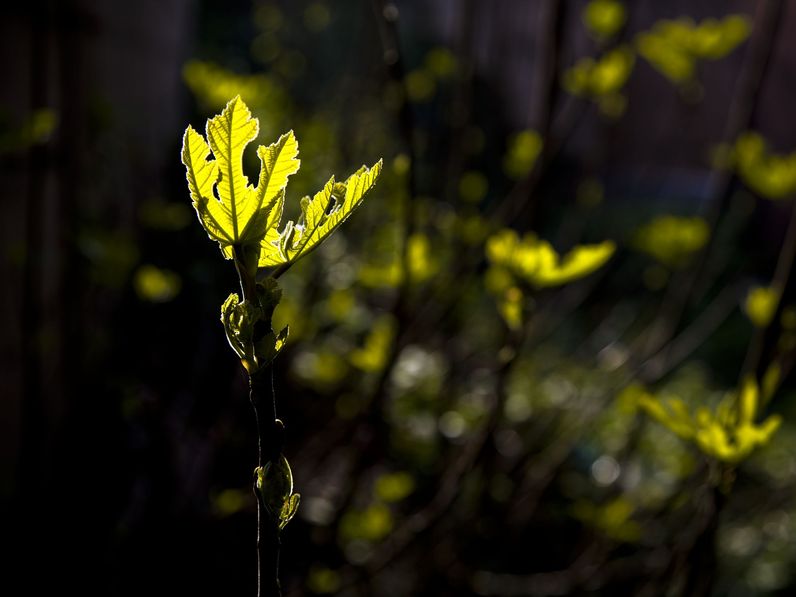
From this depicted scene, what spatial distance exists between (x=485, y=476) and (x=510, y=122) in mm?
5814

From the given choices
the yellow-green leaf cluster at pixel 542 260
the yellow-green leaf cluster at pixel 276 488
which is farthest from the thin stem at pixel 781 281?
the yellow-green leaf cluster at pixel 276 488

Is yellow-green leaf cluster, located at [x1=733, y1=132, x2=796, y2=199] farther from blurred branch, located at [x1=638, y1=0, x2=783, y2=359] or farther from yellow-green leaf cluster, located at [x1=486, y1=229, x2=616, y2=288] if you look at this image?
yellow-green leaf cluster, located at [x1=486, y1=229, x2=616, y2=288]

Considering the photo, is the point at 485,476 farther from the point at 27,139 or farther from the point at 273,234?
the point at 273,234

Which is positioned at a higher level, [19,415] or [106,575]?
[19,415]

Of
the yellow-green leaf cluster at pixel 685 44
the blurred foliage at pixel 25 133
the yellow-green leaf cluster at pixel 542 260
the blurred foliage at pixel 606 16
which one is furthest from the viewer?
the yellow-green leaf cluster at pixel 685 44

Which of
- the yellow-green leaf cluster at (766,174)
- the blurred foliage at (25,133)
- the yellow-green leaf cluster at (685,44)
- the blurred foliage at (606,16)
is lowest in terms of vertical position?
the yellow-green leaf cluster at (766,174)

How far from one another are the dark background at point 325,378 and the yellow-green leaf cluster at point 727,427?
0.35 ft

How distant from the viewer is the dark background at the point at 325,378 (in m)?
1.43

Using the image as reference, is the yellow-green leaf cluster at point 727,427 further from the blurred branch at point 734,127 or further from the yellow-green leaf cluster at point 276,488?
the blurred branch at point 734,127

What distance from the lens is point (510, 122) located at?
6945mm

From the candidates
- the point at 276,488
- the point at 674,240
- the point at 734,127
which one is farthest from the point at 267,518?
the point at 674,240

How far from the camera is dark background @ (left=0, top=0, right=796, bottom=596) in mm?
1430

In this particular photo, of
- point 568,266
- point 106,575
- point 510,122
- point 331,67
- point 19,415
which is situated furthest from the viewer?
point 510,122

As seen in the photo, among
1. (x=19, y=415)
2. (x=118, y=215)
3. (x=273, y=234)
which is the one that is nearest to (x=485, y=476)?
(x=273, y=234)
